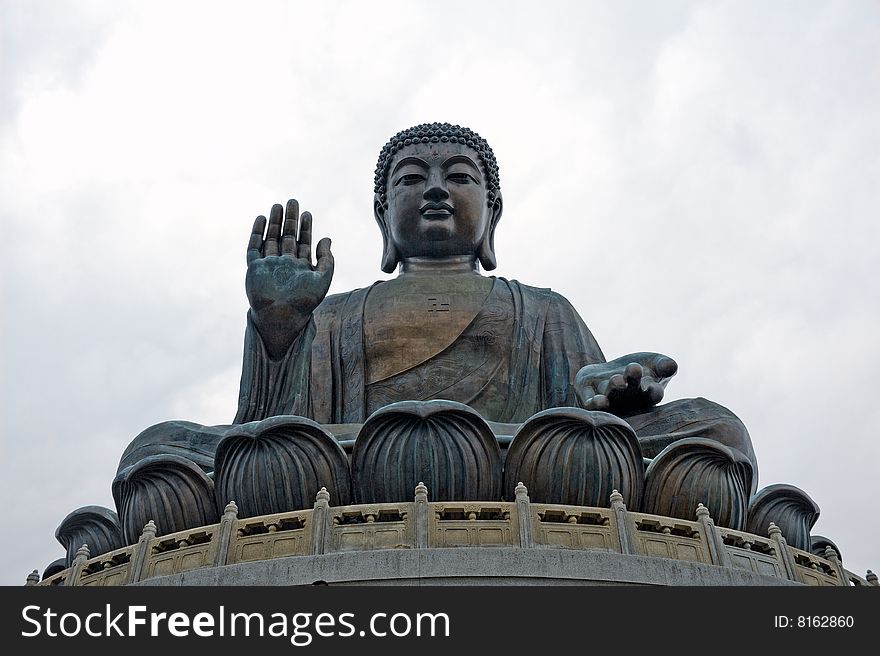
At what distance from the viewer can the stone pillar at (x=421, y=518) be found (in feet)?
31.1

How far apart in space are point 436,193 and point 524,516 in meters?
5.51

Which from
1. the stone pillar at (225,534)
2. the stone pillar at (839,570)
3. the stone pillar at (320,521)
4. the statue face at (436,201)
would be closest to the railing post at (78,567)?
the stone pillar at (225,534)

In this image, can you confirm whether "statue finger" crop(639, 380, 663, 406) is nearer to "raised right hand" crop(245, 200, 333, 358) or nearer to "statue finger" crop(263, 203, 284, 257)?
"raised right hand" crop(245, 200, 333, 358)

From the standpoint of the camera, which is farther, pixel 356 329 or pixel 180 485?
pixel 356 329

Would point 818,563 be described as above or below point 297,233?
below

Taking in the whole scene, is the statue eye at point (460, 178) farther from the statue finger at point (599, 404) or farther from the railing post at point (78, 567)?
the railing post at point (78, 567)

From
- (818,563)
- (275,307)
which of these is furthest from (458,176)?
(818,563)

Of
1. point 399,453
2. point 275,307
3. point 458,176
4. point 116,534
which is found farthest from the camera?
point 458,176

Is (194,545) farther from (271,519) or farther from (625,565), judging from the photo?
(625,565)

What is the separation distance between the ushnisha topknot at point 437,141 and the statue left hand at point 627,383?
370 cm

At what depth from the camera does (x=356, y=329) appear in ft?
44.9

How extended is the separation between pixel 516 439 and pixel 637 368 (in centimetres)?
151

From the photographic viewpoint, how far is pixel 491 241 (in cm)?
1545

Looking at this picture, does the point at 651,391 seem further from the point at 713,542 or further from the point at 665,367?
the point at 713,542
